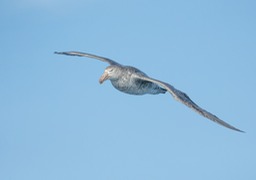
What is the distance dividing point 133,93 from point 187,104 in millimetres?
4035

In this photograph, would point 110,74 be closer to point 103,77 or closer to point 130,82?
point 103,77

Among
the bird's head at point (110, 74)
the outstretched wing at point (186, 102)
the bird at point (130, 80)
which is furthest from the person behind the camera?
the bird's head at point (110, 74)

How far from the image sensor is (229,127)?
20.8 meters

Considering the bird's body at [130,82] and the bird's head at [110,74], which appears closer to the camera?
the bird's body at [130,82]

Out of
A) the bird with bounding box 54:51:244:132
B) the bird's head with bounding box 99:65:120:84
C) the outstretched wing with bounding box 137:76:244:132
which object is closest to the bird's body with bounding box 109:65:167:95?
the bird with bounding box 54:51:244:132

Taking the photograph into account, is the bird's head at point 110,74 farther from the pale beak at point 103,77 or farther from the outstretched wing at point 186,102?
the outstretched wing at point 186,102

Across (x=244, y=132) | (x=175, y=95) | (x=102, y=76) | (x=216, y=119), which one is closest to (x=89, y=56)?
(x=102, y=76)

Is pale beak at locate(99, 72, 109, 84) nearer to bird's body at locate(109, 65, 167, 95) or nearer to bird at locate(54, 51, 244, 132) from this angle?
bird at locate(54, 51, 244, 132)

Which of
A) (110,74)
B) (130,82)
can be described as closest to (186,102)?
(130,82)

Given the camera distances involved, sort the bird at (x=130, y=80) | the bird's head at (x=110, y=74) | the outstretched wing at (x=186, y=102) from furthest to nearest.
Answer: the bird's head at (x=110, y=74) → the bird at (x=130, y=80) → the outstretched wing at (x=186, y=102)

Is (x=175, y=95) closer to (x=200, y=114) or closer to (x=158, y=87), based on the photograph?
(x=200, y=114)

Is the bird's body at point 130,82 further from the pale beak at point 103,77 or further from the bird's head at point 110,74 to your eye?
the pale beak at point 103,77

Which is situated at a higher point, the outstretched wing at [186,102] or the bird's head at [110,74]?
the bird's head at [110,74]

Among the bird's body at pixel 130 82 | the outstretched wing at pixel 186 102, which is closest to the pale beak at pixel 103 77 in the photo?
the bird's body at pixel 130 82
